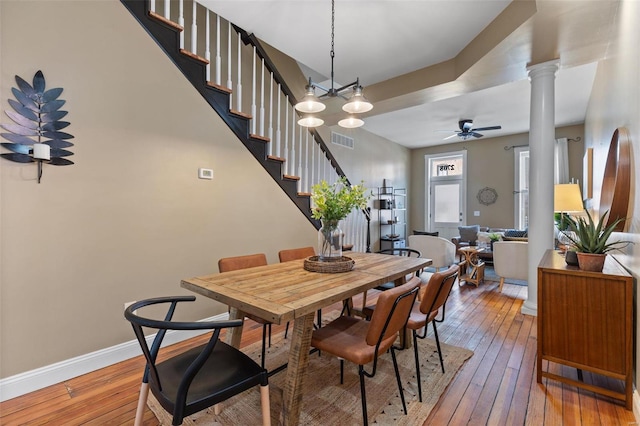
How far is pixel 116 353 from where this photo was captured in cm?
230

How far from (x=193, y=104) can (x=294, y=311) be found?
2.33 meters

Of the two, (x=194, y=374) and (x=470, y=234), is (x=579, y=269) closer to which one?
(x=194, y=374)

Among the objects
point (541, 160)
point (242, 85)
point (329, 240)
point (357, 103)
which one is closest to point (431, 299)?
point (329, 240)

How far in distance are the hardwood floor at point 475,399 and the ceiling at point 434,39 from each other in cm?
280

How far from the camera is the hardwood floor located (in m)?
1.70

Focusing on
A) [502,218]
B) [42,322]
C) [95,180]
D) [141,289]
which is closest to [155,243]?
[141,289]

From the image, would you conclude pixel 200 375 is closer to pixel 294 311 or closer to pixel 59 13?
pixel 294 311

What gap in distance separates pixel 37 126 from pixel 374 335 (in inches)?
100

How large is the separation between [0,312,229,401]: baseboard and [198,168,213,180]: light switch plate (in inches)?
59.2

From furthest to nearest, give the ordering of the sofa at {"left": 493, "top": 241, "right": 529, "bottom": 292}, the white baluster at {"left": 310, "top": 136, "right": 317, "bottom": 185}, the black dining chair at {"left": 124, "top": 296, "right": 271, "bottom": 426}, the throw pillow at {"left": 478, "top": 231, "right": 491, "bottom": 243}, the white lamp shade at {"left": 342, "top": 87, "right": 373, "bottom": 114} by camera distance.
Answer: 1. the throw pillow at {"left": 478, "top": 231, "right": 491, "bottom": 243}
2. the white baluster at {"left": 310, "top": 136, "right": 317, "bottom": 185}
3. the sofa at {"left": 493, "top": 241, "right": 529, "bottom": 292}
4. the white lamp shade at {"left": 342, "top": 87, "right": 373, "bottom": 114}
5. the black dining chair at {"left": 124, "top": 296, "right": 271, "bottom": 426}

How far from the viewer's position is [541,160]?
3242 mm


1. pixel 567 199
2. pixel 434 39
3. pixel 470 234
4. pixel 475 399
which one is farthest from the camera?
pixel 470 234

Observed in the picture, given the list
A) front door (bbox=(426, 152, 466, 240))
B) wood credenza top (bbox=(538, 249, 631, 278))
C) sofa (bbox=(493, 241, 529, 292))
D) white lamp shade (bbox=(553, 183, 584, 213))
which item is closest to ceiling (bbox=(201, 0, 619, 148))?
white lamp shade (bbox=(553, 183, 584, 213))

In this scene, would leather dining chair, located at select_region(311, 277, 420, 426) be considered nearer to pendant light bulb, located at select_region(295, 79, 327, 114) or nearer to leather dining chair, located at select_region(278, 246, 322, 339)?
leather dining chair, located at select_region(278, 246, 322, 339)
